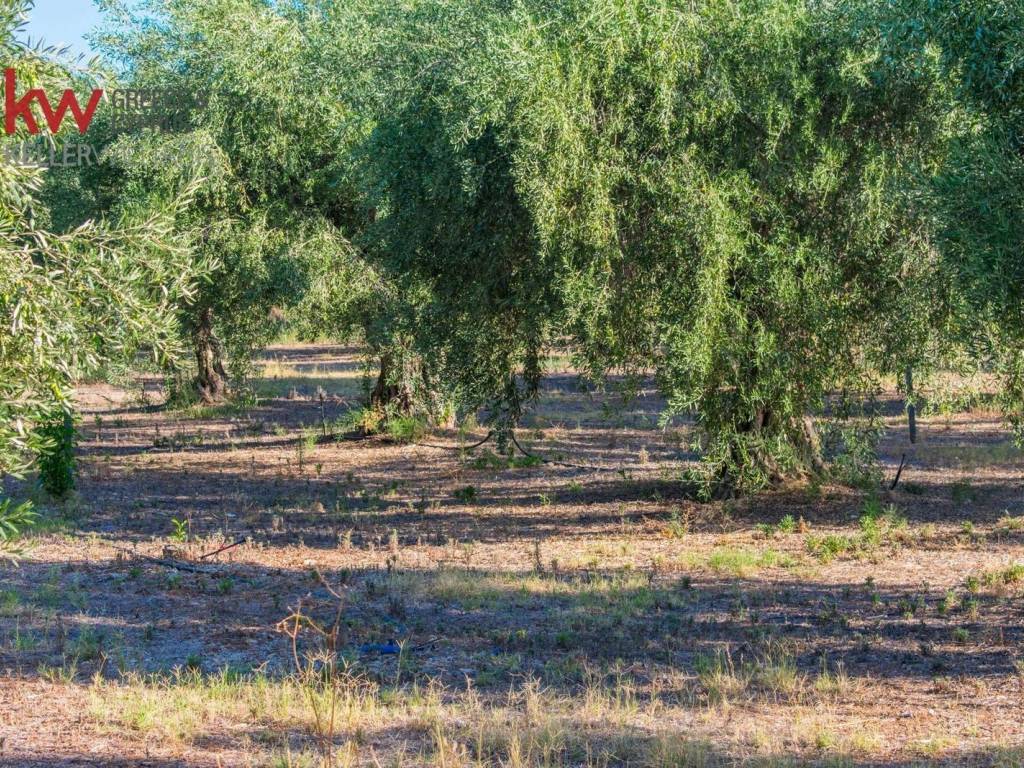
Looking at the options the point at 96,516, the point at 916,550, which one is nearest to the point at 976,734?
the point at 916,550

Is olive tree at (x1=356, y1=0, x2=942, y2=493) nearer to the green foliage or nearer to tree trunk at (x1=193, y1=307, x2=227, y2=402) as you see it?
the green foliage

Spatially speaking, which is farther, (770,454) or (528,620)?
(770,454)

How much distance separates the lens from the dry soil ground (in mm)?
6949

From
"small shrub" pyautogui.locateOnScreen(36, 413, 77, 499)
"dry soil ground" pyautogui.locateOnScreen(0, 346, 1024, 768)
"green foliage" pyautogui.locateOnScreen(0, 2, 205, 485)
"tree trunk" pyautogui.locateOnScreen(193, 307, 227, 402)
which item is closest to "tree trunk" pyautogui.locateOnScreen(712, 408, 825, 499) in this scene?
"dry soil ground" pyautogui.locateOnScreen(0, 346, 1024, 768)

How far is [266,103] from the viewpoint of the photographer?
18.3 meters

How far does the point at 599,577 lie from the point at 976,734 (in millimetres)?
4816

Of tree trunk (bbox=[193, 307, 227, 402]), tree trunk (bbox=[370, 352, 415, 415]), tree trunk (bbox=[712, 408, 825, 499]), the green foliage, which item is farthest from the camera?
tree trunk (bbox=[193, 307, 227, 402])

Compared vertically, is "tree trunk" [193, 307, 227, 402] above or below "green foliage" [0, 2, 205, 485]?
below

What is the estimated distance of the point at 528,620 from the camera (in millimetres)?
9930

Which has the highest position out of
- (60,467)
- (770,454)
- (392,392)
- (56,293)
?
(56,293)

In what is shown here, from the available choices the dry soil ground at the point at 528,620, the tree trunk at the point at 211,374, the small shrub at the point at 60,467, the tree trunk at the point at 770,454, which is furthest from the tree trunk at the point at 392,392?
the tree trunk at the point at 770,454

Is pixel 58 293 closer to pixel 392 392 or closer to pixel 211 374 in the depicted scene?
pixel 392 392

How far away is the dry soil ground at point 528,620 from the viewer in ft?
22.8

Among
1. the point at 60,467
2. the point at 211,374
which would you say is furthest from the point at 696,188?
the point at 211,374
